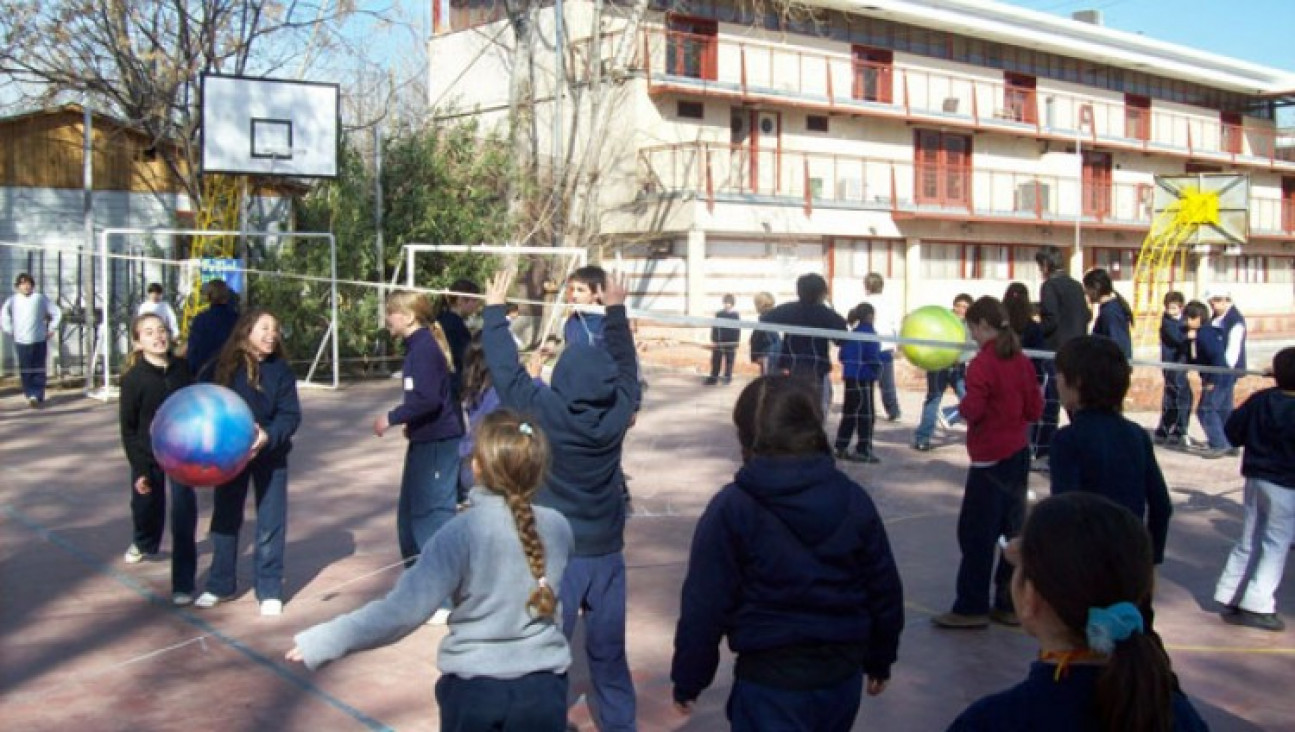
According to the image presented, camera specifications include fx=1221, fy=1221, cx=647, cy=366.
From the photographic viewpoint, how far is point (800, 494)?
344cm

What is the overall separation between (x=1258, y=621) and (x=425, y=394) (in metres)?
4.87

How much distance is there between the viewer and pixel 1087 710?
2.26 m

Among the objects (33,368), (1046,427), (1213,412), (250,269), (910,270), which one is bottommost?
(1046,427)

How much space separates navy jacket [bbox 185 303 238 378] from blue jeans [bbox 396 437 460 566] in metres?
3.17

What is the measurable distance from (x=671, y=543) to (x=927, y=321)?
7.99ft

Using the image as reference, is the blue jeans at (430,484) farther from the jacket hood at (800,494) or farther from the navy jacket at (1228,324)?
the navy jacket at (1228,324)

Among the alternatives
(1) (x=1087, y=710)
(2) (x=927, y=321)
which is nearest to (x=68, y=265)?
(2) (x=927, y=321)

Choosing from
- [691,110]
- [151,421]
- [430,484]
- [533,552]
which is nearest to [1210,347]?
[430,484]

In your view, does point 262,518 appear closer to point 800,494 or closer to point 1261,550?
point 800,494

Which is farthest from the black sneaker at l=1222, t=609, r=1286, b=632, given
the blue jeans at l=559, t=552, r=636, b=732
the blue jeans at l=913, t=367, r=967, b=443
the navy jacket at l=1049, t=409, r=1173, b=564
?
the blue jeans at l=913, t=367, r=967, b=443

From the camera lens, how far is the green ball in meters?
8.38

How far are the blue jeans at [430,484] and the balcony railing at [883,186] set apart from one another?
76.4 feet

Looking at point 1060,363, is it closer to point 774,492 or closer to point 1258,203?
point 774,492

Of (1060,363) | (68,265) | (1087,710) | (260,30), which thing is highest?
(260,30)
